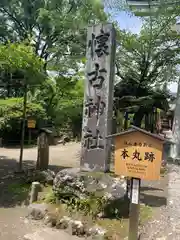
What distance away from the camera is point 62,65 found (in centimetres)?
1349

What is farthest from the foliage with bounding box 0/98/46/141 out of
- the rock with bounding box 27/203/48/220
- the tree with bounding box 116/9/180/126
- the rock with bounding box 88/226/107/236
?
the rock with bounding box 88/226/107/236

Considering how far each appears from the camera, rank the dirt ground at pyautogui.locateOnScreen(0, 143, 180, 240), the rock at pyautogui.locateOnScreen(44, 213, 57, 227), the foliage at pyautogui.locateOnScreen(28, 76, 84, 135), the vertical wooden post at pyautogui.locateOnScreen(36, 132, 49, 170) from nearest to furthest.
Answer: the dirt ground at pyautogui.locateOnScreen(0, 143, 180, 240)
the rock at pyautogui.locateOnScreen(44, 213, 57, 227)
the vertical wooden post at pyautogui.locateOnScreen(36, 132, 49, 170)
the foliage at pyautogui.locateOnScreen(28, 76, 84, 135)

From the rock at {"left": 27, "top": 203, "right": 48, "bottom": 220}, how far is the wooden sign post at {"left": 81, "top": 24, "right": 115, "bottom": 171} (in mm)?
1212

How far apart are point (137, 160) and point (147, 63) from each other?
9533 millimetres

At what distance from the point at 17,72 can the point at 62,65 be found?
4700 mm

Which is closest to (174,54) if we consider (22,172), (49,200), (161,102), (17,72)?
(161,102)

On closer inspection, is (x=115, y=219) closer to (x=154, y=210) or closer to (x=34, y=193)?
(x=154, y=210)

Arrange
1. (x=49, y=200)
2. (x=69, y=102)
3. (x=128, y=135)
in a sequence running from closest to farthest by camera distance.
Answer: (x=128, y=135) → (x=49, y=200) → (x=69, y=102)

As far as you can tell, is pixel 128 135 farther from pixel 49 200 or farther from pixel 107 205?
pixel 49 200

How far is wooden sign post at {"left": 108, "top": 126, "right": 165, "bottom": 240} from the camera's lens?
3.83 m

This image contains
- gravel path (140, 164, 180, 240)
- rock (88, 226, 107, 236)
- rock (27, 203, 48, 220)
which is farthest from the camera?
rock (27, 203, 48, 220)

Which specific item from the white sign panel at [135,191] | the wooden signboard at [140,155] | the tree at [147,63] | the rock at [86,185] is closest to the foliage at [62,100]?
the tree at [147,63]

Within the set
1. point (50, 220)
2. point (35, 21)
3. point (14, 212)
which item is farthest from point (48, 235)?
point (35, 21)

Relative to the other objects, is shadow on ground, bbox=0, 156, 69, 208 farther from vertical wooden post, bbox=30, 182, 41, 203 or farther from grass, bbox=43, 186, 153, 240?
grass, bbox=43, 186, 153, 240
